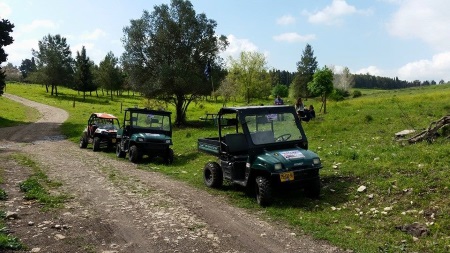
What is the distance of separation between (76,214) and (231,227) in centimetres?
361

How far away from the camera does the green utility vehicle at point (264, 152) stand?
8930mm

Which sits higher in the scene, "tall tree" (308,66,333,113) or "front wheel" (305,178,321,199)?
"tall tree" (308,66,333,113)

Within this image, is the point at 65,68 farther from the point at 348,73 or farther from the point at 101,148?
the point at 348,73

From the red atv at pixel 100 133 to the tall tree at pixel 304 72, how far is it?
199ft

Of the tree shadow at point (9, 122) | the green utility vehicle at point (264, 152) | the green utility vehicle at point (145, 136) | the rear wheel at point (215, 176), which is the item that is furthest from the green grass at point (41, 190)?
the tree shadow at point (9, 122)

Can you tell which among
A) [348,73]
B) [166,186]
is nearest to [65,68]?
[166,186]

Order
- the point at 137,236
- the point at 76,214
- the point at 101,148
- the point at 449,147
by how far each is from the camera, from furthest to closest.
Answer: the point at 101,148, the point at 449,147, the point at 76,214, the point at 137,236

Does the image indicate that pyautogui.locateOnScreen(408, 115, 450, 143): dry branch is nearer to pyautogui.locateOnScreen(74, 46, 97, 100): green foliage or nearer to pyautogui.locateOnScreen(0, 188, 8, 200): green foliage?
pyautogui.locateOnScreen(0, 188, 8, 200): green foliage

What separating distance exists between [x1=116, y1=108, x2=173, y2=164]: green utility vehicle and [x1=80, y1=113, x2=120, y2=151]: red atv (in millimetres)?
2297

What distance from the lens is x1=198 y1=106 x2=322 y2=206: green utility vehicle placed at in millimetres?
8930

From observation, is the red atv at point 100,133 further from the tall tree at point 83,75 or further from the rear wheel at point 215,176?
the tall tree at point 83,75

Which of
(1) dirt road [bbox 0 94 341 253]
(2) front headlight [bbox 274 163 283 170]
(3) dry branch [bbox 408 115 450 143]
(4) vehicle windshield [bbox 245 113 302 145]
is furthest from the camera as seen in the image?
(3) dry branch [bbox 408 115 450 143]

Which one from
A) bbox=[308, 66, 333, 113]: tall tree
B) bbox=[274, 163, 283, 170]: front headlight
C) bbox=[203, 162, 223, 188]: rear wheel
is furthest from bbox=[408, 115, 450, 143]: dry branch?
bbox=[308, 66, 333, 113]: tall tree

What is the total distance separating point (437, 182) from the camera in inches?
332
